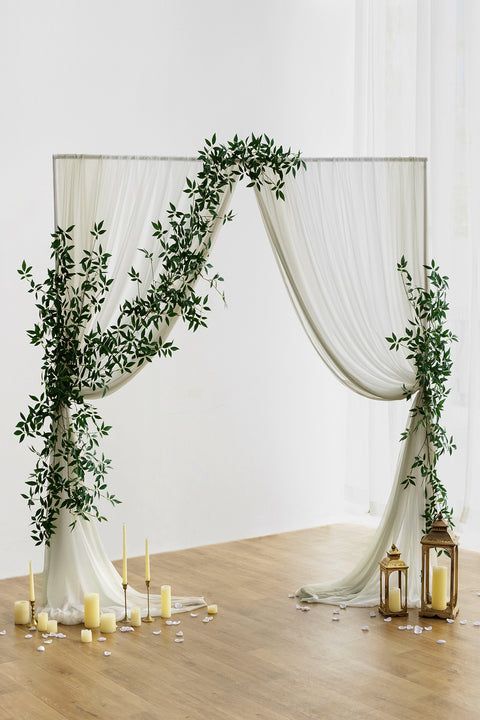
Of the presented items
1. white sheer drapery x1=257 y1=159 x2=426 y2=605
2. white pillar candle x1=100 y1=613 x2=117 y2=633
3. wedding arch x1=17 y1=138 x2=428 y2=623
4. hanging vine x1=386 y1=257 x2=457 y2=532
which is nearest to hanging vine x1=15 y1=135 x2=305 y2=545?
wedding arch x1=17 y1=138 x2=428 y2=623

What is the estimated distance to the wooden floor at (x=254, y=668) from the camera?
3.30m

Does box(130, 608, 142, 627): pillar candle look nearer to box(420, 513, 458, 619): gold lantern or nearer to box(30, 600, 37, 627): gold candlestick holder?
box(30, 600, 37, 627): gold candlestick holder

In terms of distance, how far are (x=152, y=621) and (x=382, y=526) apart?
1.09 m

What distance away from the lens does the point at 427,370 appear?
4383 millimetres

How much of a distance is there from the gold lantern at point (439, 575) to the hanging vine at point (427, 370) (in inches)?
4.7

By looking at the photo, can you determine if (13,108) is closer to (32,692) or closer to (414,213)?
(414,213)

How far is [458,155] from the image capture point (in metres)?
5.62

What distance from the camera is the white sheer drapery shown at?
4445mm

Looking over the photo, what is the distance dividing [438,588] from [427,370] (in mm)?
920

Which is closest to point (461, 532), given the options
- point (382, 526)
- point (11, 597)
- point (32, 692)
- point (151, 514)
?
point (382, 526)

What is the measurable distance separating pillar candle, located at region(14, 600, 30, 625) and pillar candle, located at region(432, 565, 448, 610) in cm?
169

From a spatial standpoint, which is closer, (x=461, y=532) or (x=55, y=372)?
(x=55, y=372)

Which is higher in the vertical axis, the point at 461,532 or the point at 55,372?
the point at 55,372

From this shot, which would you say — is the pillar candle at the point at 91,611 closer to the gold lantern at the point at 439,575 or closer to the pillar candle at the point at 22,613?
the pillar candle at the point at 22,613
